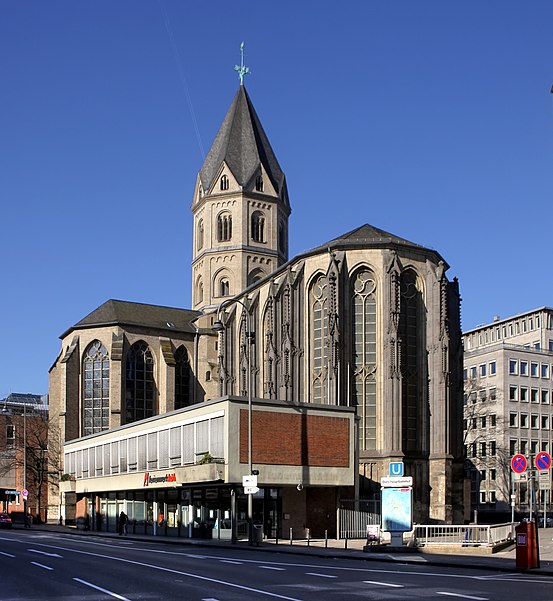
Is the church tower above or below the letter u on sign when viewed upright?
above

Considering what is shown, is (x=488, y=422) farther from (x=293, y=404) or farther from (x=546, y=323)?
(x=293, y=404)

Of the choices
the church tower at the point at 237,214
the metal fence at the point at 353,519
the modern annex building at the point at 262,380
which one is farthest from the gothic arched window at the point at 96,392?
the metal fence at the point at 353,519

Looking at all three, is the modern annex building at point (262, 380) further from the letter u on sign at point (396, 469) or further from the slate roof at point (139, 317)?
the letter u on sign at point (396, 469)

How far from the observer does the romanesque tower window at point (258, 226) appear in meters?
103

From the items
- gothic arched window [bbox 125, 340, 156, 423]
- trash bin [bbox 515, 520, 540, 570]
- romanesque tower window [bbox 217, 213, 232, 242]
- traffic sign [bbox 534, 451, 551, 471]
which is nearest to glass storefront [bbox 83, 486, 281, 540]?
traffic sign [bbox 534, 451, 551, 471]

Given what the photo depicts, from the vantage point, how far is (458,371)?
229 feet

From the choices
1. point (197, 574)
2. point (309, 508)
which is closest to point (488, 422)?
point (309, 508)

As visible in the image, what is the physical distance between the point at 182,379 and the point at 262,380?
2058 cm

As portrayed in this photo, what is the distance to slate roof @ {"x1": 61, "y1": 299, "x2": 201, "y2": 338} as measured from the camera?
3626 inches

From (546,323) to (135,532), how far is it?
2851 inches

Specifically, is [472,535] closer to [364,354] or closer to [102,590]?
[102,590]

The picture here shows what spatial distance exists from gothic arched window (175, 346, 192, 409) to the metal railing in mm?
53488

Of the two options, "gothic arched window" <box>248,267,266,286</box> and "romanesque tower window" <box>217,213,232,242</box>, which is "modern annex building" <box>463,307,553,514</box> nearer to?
"gothic arched window" <box>248,267,266,286</box>

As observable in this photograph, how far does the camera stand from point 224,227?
103250 mm
